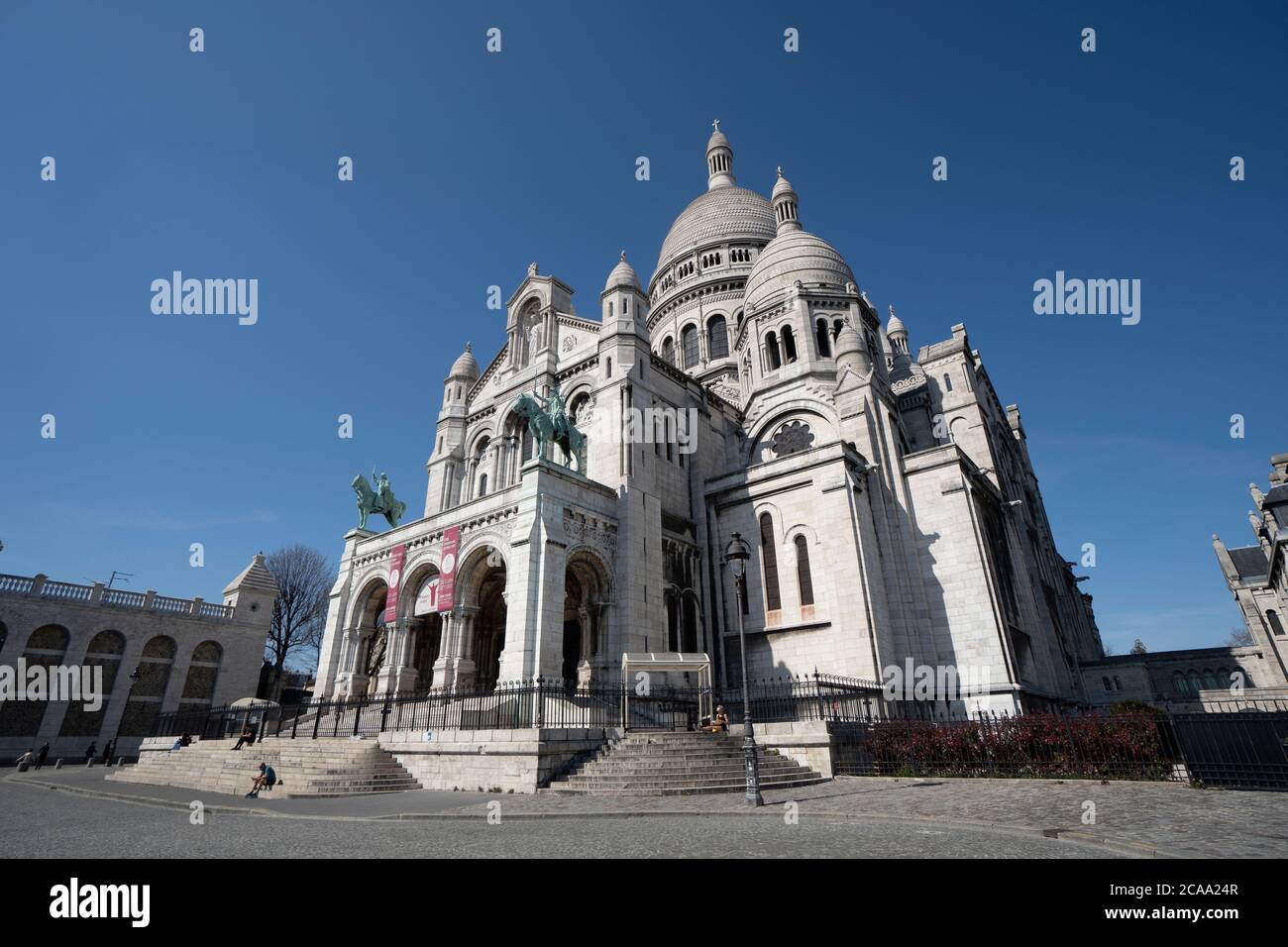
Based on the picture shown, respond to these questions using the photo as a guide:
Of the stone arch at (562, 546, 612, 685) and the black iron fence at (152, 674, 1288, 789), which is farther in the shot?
the stone arch at (562, 546, 612, 685)

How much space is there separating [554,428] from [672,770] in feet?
41.4

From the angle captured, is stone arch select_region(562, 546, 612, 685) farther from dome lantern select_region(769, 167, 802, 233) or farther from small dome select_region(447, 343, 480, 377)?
dome lantern select_region(769, 167, 802, 233)

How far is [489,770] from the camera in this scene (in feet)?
46.8

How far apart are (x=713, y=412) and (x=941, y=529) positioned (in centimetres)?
1239

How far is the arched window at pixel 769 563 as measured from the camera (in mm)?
24100

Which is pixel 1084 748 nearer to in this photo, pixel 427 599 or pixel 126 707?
pixel 427 599

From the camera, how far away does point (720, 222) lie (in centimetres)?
4759

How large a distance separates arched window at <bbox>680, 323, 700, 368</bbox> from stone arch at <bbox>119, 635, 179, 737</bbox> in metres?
35.2

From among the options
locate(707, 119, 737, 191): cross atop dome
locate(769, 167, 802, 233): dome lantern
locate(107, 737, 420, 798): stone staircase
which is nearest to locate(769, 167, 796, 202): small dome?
locate(769, 167, 802, 233): dome lantern

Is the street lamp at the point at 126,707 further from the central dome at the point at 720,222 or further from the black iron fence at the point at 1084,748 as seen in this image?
the central dome at the point at 720,222

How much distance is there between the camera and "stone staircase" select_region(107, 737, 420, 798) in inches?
554

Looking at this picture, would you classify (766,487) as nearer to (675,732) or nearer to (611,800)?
(675,732)

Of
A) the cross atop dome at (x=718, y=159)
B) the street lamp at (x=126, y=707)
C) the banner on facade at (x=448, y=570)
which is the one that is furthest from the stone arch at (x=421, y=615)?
the cross atop dome at (x=718, y=159)

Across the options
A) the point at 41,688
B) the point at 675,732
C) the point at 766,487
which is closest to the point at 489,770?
the point at 675,732
